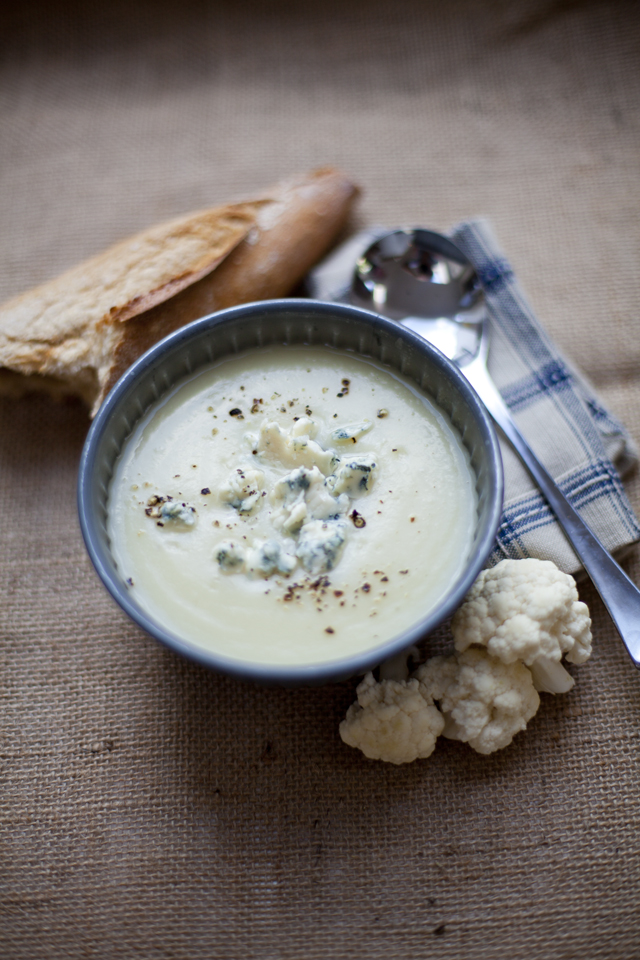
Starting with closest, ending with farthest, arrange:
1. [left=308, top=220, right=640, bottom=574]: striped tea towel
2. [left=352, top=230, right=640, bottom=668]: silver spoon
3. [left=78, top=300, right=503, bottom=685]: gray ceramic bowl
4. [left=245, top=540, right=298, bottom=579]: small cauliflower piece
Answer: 1. [left=78, top=300, right=503, bottom=685]: gray ceramic bowl
2. [left=245, top=540, right=298, bottom=579]: small cauliflower piece
3. [left=308, top=220, right=640, bottom=574]: striped tea towel
4. [left=352, top=230, right=640, bottom=668]: silver spoon

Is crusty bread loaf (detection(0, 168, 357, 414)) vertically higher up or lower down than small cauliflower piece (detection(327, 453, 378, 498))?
higher up

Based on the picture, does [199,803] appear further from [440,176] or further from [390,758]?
[440,176]

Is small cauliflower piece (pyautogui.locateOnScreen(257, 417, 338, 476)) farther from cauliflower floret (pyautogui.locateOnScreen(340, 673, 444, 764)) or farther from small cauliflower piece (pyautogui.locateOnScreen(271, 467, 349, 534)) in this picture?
cauliflower floret (pyautogui.locateOnScreen(340, 673, 444, 764))

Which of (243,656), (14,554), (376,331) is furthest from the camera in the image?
(14,554)

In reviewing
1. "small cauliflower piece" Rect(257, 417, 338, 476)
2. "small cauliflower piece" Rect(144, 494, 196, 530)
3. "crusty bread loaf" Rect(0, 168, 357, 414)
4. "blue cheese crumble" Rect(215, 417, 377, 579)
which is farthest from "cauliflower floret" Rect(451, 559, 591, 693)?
"crusty bread loaf" Rect(0, 168, 357, 414)

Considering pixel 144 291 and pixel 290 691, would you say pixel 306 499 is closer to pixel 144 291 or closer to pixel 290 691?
pixel 290 691

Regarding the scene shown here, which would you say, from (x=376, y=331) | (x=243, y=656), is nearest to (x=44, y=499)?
(x=243, y=656)

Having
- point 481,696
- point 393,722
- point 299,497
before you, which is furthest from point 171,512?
point 481,696
